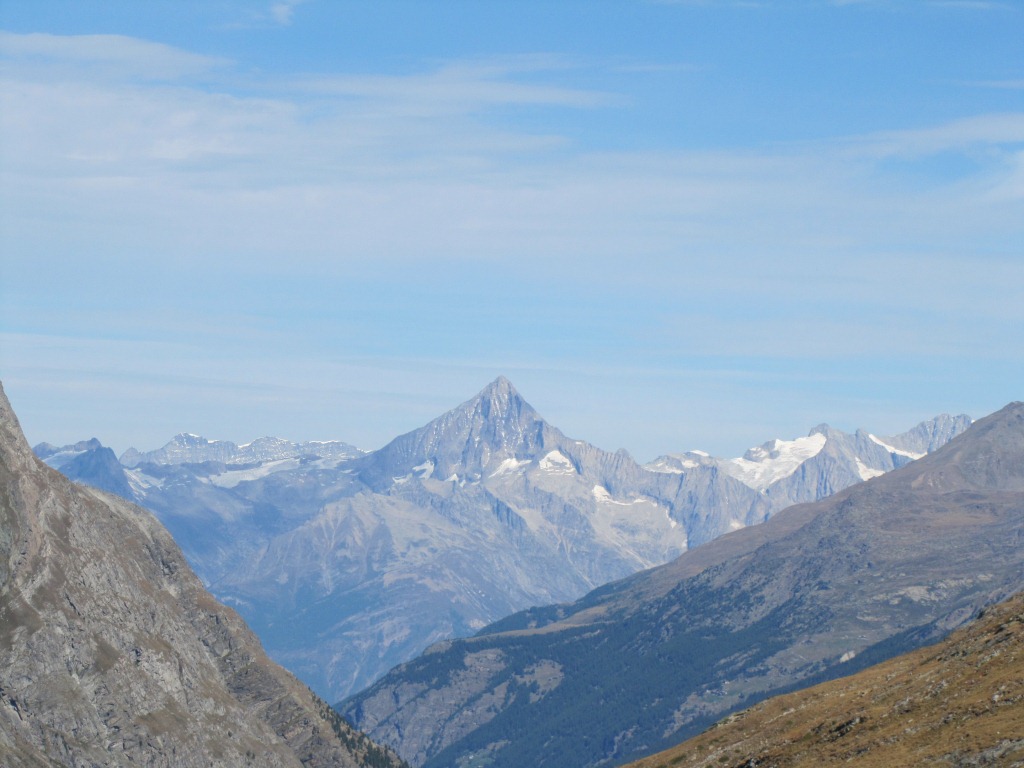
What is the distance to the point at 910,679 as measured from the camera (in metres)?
144

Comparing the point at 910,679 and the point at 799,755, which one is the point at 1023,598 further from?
the point at 799,755

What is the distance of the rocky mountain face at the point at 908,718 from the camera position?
11219cm

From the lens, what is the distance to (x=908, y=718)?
127m

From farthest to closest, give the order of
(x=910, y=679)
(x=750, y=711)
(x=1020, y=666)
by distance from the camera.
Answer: (x=750, y=711), (x=910, y=679), (x=1020, y=666)

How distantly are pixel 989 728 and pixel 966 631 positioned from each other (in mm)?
56510

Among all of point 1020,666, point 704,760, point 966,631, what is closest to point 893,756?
point 1020,666

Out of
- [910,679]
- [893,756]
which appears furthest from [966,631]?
[893,756]

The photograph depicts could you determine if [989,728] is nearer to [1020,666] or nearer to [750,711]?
[1020,666]

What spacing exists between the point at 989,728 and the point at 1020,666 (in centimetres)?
1601

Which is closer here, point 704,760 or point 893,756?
point 893,756

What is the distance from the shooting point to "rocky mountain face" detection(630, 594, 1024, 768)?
112 meters

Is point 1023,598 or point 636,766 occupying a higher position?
point 1023,598

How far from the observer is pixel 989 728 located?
111m

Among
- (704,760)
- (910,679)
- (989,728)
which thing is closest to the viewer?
(989,728)
